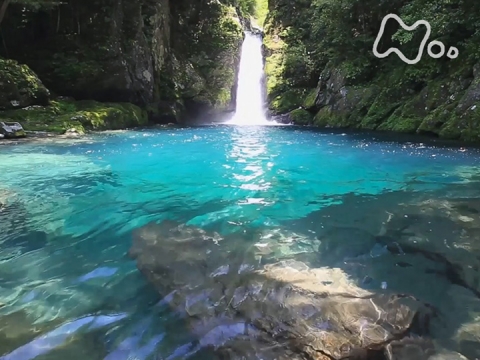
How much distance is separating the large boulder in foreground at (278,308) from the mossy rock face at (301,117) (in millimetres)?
16794

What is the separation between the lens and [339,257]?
148 inches

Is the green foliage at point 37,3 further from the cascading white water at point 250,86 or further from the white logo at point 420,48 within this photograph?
the white logo at point 420,48

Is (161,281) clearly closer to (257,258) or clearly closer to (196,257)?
(196,257)

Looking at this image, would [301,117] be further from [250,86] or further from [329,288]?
[329,288]

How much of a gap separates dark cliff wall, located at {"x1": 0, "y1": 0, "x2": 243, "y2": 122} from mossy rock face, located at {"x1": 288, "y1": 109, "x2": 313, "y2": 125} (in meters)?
4.78

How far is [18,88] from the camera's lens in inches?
565

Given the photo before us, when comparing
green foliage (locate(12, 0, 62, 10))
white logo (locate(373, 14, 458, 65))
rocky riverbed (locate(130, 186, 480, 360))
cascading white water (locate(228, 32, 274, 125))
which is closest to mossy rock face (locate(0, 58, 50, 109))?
green foliage (locate(12, 0, 62, 10))

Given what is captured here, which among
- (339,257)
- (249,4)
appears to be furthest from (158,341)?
(249,4)

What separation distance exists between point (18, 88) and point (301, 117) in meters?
12.6

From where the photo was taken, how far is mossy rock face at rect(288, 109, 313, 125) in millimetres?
19938

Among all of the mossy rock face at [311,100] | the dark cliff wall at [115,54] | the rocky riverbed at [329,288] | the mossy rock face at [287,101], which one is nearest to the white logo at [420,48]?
the mossy rock face at [311,100]

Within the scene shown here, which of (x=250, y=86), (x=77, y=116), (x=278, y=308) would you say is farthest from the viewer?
(x=250, y=86)

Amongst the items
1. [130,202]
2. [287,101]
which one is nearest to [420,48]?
[287,101]

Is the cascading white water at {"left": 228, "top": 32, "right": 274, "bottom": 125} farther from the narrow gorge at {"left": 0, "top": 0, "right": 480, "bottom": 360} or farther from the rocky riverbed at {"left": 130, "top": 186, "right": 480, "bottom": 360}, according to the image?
the rocky riverbed at {"left": 130, "top": 186, "right": 480, "bottom": 360}
